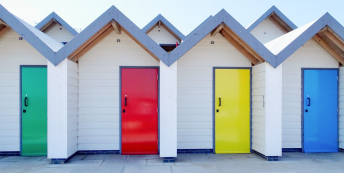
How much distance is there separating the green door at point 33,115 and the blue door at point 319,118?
624 cm

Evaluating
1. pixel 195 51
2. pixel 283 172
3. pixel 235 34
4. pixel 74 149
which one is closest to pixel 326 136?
pixel 283 172

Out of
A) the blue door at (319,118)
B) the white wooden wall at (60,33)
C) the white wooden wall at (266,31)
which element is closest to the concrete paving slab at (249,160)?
the blue door at (319,118)

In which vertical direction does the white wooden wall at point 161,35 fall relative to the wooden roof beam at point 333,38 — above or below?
above

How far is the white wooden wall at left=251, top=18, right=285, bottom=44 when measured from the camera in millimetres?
8367

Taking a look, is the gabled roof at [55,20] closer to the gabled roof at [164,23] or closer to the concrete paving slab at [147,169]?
the gabled roof at [164,23]

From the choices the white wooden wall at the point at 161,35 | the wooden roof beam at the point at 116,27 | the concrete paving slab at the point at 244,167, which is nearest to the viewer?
the concrete paving slab at the point at 244,167

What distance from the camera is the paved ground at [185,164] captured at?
421cm

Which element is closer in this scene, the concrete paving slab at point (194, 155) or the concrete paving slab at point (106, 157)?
the concrete paving slab at point (106, 157)

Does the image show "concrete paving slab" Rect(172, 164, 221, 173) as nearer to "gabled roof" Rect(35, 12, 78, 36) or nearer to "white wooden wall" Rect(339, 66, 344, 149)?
"white wooden wall" Rect(339, 66, 344, 149)

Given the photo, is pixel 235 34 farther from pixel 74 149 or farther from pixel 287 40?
pixel 74 149

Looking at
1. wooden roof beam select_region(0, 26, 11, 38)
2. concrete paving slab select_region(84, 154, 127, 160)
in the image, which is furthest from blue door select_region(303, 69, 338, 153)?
wooden roof beam select_region(0, 26, 11, 38)

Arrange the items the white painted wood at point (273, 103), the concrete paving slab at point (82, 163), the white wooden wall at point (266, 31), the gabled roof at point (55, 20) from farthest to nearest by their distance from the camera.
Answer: the white wooden wall at point (266, 31) → the gabled roof at point (55, 20) → the white painted wood at point (273, 103) → the concrete paving slab at point (82, 163)

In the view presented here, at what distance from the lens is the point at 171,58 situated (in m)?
4.43

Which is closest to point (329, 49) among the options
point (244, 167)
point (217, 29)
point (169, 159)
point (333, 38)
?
point (333, 38)
